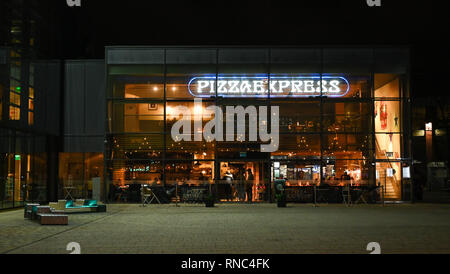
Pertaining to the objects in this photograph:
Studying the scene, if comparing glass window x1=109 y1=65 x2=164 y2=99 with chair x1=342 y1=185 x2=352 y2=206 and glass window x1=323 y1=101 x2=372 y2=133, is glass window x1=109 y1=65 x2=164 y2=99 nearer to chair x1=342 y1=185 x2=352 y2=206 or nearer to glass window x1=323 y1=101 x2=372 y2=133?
glass window x1=323 y1=101 x2=372 y2=133

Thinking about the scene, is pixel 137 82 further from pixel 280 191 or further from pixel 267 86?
pixel 280 191

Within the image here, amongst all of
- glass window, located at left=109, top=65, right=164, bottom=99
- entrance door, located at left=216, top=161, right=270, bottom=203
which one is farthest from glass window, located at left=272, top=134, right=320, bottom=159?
glass window, located at left=109, top=65, right=164, bottom=99

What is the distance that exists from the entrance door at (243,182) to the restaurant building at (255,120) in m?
0.05

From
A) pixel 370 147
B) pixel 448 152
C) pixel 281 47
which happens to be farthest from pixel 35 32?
pixel 448 152

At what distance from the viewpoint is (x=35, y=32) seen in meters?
23.6

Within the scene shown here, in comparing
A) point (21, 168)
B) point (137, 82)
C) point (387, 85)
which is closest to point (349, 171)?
point (387, 85)

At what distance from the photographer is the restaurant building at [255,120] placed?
79.9ft

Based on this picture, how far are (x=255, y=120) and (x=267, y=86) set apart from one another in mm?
1820

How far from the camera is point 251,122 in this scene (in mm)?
24672

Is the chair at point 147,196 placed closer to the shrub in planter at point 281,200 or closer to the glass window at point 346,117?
the shrub in planter at point 281,200

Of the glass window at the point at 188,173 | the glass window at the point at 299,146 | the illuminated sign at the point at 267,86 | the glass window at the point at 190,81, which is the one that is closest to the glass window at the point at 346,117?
the illuminated sign at the point at 267,86
